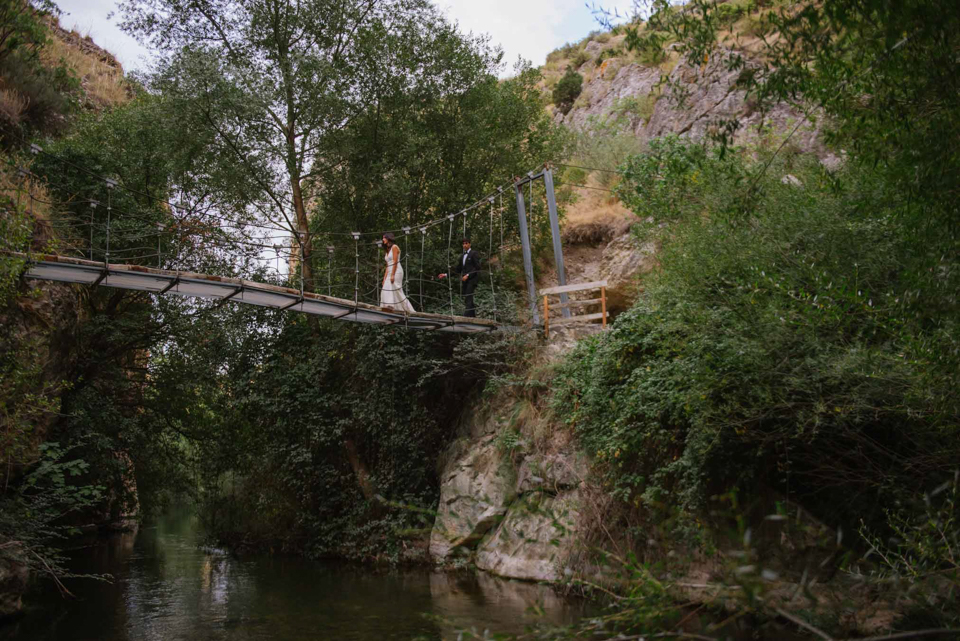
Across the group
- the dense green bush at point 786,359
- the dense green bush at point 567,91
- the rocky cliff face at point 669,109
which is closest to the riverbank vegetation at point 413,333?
the dense green bush at point 786,359

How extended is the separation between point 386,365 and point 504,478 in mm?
2923

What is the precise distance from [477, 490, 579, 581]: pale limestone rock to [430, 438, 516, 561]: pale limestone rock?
24cm

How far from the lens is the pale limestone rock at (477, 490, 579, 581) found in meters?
8.99

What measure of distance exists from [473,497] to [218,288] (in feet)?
15.0

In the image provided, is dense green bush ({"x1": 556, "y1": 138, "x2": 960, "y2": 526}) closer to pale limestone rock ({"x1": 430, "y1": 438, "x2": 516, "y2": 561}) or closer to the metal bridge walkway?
pale limestone rock ({"x1": 430, "y1": 438, "x2": 516, "y2": 561})

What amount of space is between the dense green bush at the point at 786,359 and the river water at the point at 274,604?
2.02 metres

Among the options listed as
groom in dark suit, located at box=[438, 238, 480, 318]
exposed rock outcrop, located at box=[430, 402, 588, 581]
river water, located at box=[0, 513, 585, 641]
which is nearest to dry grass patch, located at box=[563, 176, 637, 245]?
groom in dark suit, located at box=[438, 238, 480, 318]

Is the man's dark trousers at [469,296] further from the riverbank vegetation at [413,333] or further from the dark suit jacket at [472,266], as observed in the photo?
the riverbank vegetation at [413,333]

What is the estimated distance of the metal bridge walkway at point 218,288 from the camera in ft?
25.5

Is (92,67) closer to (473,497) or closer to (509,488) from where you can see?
(473,497)

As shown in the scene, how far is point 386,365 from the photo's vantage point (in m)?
12.3

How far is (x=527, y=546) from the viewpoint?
9484 millimetres

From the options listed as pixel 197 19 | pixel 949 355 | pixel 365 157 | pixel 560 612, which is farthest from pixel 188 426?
pixel 949 355

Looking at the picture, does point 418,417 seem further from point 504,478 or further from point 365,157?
point 365,157
